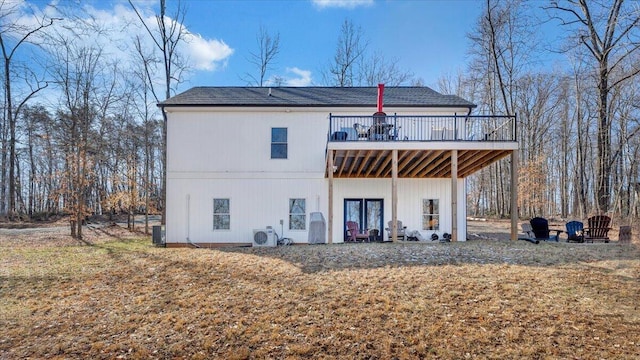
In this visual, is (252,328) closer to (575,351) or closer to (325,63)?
(575,351)

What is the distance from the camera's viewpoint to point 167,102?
12367mm

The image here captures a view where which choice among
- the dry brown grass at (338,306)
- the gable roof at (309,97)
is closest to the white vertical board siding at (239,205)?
the gable roof at (309,97)

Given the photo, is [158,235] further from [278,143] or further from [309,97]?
[309,97]

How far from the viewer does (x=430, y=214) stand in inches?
503

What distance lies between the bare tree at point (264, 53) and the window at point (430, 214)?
1645cm

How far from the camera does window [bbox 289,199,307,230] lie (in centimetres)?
1251

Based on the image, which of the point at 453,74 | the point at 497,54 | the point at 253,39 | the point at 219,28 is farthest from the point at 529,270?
the point at 453,74

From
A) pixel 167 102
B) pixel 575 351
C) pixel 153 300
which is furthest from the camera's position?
pixel 167 102

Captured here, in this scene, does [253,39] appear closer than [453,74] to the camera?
Yes

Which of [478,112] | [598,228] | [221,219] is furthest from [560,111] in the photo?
[221,219]

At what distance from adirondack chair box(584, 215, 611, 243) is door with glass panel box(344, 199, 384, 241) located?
680 cm

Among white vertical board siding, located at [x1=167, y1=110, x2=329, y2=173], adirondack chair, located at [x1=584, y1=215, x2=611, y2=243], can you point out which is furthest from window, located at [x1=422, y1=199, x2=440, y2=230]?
adirondack chair, located at [x1=584, y1=215, x2=611, y2=243]

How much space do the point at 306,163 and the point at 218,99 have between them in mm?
4258

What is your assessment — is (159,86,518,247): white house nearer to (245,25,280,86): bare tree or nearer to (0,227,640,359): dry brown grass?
(0,227,640,359): dry brown grass
